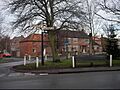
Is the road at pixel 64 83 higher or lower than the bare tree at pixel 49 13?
lower

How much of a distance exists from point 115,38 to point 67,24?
1233 cm

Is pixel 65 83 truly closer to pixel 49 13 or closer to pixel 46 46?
pixel 49 13

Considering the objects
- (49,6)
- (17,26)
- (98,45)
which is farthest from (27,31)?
(98,45)

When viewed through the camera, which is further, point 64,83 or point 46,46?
point 46,46

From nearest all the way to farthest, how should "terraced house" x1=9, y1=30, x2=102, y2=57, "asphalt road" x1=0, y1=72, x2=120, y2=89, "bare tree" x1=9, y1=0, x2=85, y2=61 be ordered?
1. "asphalt road" x1=0, y1=72, x2=120, y2=89
2. "bare tree" x1=9, y1=0, x2=85, y2=61
3. "terraced house" x1=9, y1=30, x2=102, y2=57

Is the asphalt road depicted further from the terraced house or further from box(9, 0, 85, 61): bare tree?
the terraced house

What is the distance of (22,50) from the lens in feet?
312

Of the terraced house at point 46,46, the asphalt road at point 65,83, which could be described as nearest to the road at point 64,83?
the asphalt road at point 65,83

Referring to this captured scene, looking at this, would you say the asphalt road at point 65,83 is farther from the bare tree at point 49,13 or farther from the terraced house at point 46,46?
the terraced house at point 46,46

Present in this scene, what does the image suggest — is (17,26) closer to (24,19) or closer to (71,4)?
(24,19)

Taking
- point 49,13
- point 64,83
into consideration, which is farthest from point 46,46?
point 64,83

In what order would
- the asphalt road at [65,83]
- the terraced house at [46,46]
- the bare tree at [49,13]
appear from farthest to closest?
the terraced house at [46,46] < the bare tree at [49,13] < the asphalt road at [65,83]

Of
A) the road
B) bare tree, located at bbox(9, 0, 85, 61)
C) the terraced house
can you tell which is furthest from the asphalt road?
the terraced house

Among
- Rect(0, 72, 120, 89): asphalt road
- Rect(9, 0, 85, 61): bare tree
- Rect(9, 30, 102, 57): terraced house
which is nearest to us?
Rect(0, 72, 120, 89): asphalt road
